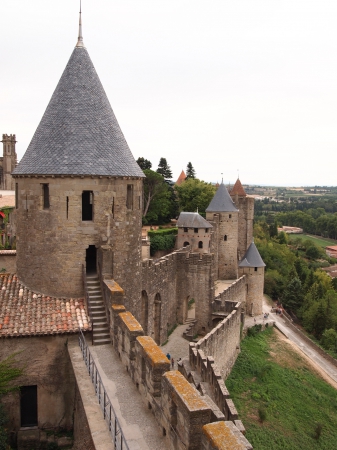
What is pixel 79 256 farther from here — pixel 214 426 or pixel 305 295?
pixel 305 295

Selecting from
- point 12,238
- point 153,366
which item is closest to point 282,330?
point 12,238

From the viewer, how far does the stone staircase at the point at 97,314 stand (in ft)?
43.5

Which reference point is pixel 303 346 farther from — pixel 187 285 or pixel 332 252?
pixel 332 252

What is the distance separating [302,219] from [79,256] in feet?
492

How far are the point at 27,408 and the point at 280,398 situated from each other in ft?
54.8

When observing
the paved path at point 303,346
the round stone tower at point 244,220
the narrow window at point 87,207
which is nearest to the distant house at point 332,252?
the round stone tower at point 244,220

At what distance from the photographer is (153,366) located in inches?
370

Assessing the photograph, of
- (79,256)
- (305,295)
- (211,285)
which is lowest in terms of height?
(305,295)

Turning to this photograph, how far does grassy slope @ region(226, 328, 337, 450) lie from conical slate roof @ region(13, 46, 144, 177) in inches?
534

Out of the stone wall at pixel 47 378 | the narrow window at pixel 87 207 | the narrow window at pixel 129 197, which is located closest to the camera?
the stone wall at pixel 47 378

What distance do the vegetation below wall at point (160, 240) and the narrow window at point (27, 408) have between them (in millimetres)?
30013

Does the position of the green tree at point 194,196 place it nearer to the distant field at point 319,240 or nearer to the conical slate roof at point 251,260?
the conical slate roof at point 251,260

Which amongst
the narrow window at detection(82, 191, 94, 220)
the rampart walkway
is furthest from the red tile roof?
the narrow window at detection(82, 191, 94, 220)

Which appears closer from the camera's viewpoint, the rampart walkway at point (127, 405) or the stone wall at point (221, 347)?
the rampart walkway at point (127, 405)
